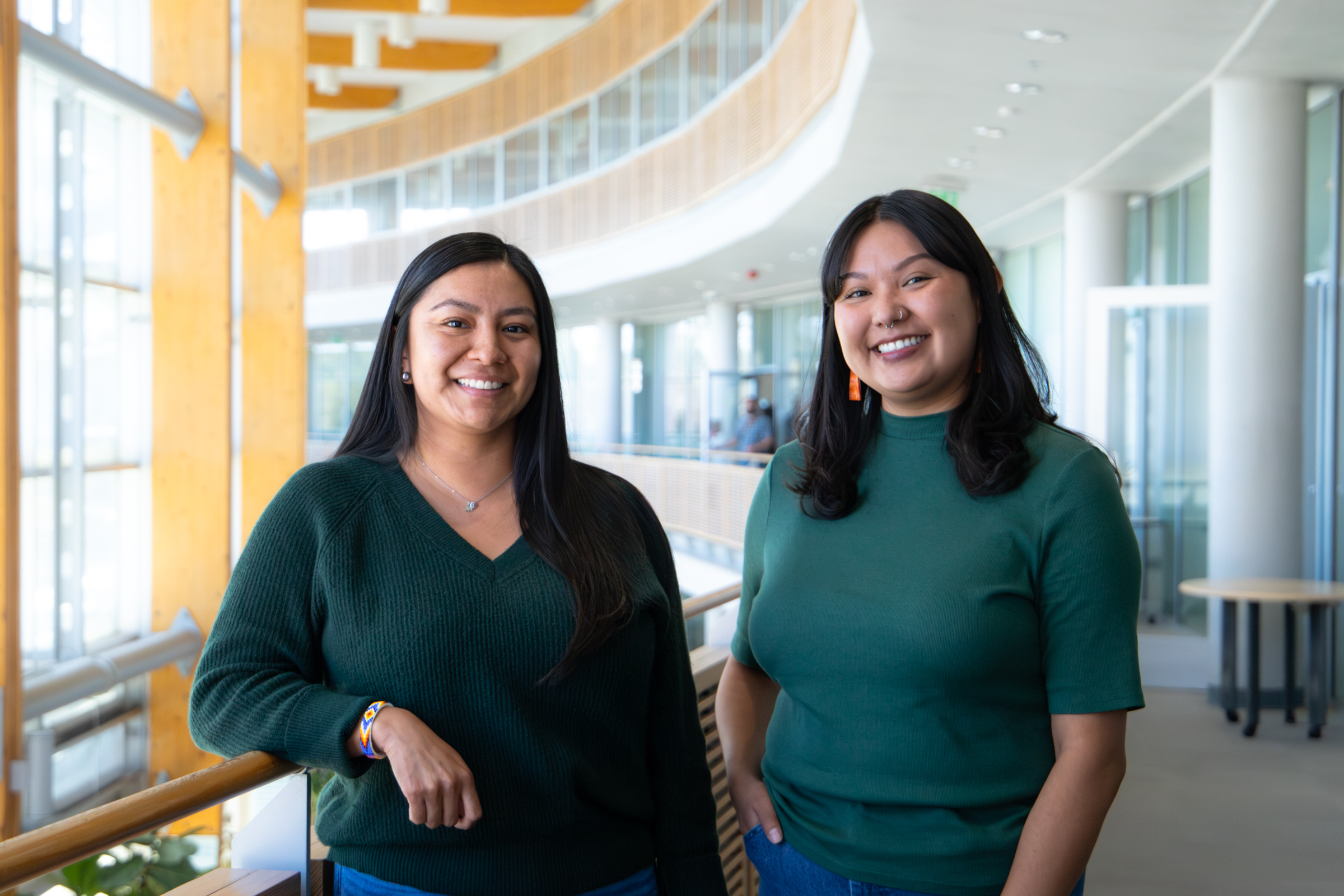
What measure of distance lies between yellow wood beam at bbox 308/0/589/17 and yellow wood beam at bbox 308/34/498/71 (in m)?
2.27

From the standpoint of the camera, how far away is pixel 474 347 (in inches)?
70.6

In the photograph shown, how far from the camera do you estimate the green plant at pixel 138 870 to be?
178cm

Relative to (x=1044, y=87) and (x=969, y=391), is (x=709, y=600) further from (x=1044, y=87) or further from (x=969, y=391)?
(x=1044, y=87)

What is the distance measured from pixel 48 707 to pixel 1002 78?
6564 millimetres

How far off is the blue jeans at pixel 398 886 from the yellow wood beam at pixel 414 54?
18.3m

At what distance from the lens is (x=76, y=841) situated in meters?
Answer: 1.36

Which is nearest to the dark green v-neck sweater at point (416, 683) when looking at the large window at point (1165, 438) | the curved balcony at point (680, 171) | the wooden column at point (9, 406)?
the wooden column at point (9, 406)

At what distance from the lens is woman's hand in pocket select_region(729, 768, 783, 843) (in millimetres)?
1837

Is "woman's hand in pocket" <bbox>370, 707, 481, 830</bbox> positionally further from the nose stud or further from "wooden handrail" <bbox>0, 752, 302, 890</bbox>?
the nose stud

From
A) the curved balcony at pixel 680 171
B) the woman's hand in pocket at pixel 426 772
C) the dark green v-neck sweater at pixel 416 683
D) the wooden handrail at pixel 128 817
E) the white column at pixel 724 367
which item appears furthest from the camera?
Answer: the white column at pixel 724 367

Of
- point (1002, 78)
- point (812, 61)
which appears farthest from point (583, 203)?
point (1002, 78)

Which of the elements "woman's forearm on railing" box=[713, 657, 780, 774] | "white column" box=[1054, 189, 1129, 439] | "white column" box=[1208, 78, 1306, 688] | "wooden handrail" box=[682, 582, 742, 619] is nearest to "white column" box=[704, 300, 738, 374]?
"white column" box=[1054, 189, 1129, 439]

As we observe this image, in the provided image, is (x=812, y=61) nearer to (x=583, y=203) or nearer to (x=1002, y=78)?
(x=1002, y=78)

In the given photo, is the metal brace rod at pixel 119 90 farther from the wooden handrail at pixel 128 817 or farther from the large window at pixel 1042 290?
the large window at pixel 1042 290
